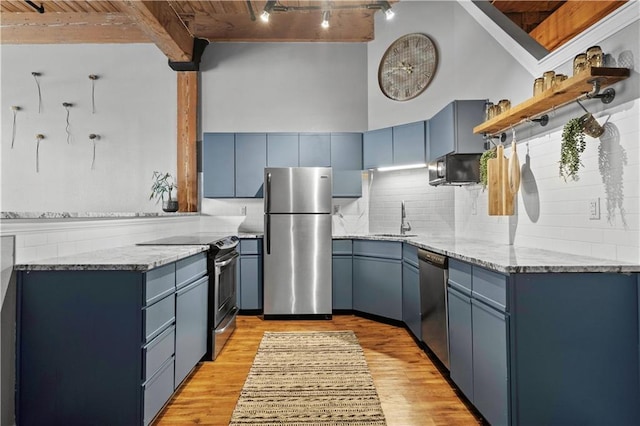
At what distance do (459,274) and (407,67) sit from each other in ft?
9.42

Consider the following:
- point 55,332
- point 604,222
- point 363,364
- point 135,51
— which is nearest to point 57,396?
point 55,332

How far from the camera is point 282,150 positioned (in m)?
4.57

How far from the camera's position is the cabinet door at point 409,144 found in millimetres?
3949

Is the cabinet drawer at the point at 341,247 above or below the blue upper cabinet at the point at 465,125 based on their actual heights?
below

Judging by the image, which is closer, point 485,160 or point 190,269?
point 190,269

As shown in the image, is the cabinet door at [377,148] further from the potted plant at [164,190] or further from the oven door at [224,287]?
the potted plant at [164,190]

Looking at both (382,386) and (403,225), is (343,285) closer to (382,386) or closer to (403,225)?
(403,225)

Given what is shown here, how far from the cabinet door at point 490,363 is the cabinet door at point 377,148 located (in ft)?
8.00

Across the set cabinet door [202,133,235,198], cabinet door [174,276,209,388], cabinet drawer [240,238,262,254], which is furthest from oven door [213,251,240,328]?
cabinet door [202,133,235,198]

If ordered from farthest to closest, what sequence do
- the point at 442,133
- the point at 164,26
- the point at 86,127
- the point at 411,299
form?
the point at 86,127, the point at 164,26, the point at 442,133, the point at 411,299

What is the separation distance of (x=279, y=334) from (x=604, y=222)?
8.81 ft

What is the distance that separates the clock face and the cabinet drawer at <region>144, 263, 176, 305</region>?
3.28 metres

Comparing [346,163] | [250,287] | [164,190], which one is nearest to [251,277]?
[250,287]

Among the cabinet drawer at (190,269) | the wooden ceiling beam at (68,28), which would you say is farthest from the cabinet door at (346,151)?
the wooden ceiling beam at (68,28)
